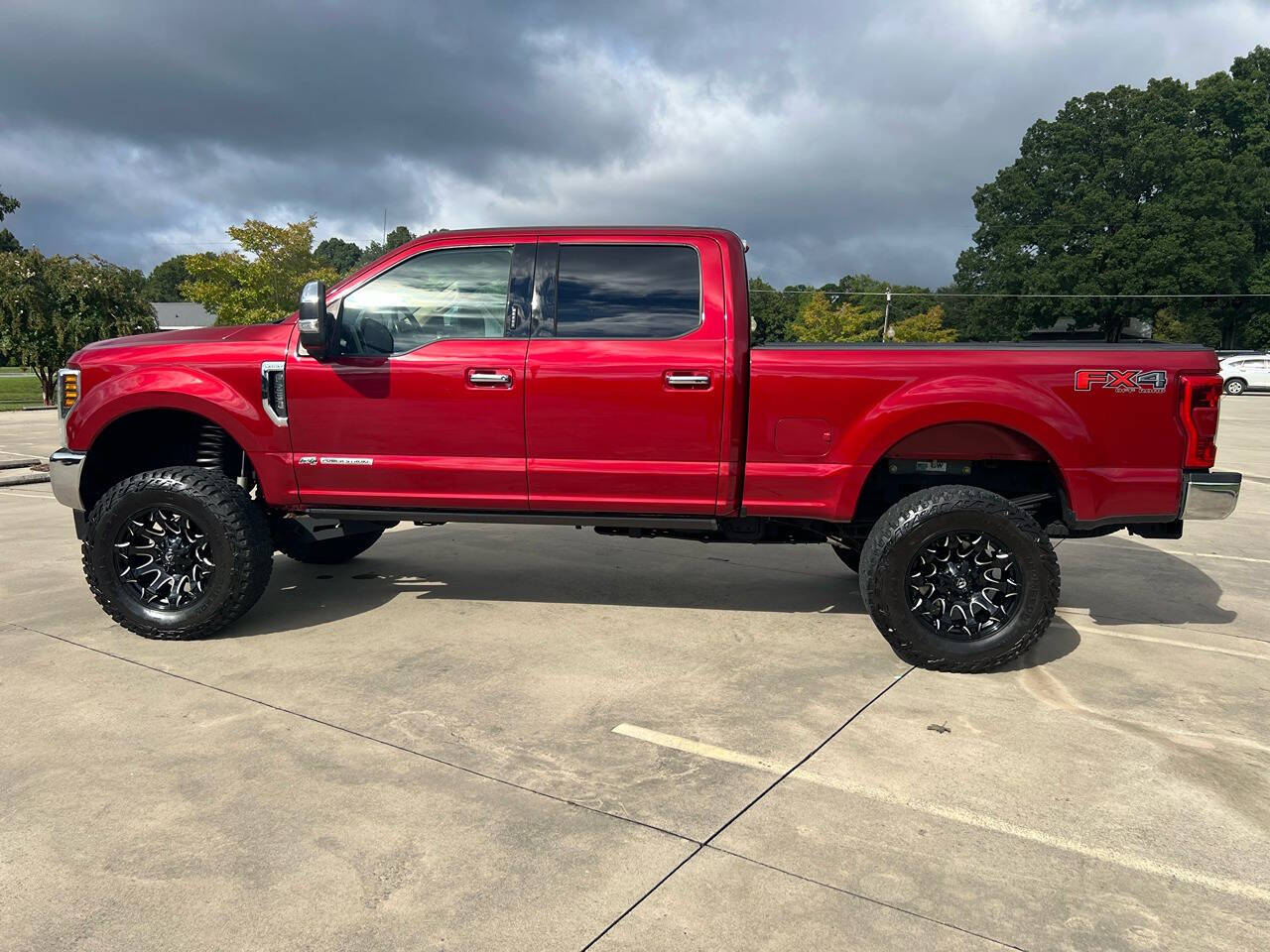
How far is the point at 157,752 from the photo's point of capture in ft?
10.8

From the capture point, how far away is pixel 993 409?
417cm

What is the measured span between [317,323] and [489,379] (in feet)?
2.84

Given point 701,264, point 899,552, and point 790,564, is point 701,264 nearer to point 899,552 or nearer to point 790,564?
point 899,552

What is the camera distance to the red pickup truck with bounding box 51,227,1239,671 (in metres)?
4.18

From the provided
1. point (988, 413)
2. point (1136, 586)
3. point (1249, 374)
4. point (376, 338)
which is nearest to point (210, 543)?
point (376, 338)

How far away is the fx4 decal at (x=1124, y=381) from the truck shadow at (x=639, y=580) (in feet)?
4.71

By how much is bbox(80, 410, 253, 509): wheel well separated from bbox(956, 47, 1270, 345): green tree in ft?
205

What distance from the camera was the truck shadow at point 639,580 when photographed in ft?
17.6

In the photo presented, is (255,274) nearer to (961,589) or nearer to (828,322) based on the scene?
(828,322)

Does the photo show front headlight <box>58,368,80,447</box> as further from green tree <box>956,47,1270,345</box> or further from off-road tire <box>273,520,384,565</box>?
green tree <box>956,47,1270,345</box>

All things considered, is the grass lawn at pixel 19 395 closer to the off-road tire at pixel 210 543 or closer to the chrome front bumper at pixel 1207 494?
the off-road tire at pixel 210 543

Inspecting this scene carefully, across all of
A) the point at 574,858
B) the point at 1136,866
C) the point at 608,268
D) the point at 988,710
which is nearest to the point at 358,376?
the point at 608,268

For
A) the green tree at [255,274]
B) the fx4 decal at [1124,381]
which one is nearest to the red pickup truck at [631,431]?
the fx4 decal at [1124,381]

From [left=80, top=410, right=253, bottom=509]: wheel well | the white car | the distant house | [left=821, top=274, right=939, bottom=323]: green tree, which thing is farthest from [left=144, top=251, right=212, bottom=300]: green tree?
[left=80, top=410, right=253, bottom=509]: wheel well
